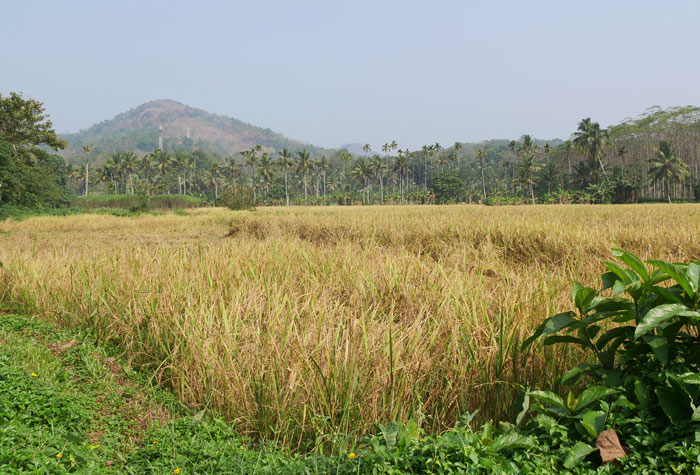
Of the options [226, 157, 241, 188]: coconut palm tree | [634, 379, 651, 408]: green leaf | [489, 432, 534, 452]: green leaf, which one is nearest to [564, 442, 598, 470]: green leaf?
[489, 432, 534, 452]: green leaf

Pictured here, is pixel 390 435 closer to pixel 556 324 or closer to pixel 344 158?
pixel 556 324

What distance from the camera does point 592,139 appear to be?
51.6 metres

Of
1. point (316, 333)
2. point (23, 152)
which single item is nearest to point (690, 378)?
point (316, 333)

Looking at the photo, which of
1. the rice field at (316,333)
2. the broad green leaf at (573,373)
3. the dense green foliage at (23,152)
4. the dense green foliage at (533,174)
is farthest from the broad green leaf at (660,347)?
the dense green foliage at (533,174)

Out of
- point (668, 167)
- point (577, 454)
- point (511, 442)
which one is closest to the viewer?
point (577, 454)

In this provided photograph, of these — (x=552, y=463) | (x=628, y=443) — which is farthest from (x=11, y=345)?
(x=628, y=443)

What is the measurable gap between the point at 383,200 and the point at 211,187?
35686 millimetres

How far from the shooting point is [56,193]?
30219 mm

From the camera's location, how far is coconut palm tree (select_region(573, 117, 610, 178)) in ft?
170

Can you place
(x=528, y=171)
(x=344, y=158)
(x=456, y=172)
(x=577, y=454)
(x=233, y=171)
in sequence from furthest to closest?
(x=344, y=158), (x=233, y=171), (x=456, y=172), (x=528, y=171), (x=577, y=454)

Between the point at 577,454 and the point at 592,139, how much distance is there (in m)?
59.2

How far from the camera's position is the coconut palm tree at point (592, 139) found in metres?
51.7

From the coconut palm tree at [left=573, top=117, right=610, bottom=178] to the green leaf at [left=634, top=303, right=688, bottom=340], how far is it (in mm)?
58310

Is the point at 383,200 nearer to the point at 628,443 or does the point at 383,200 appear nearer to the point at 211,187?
the point at 211,187
